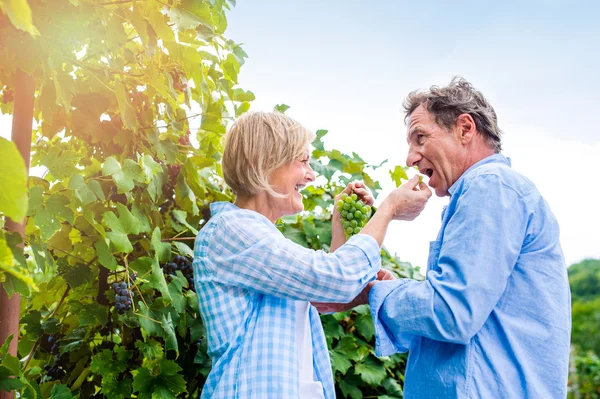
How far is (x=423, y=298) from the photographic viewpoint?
158 cm

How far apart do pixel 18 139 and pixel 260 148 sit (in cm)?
75

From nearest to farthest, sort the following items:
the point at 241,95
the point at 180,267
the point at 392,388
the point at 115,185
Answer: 1. the point at 115,185
2. the point at 180,267
3. the point at 241,95
4. the point at 392,388

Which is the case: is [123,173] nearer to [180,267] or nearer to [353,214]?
[180,267]

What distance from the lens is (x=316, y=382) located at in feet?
5.60

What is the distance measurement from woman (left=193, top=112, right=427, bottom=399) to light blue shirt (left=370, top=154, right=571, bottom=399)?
0.20m

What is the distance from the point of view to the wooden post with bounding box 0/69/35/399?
1748 mm

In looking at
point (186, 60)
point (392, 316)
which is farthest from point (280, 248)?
point (186, 60)

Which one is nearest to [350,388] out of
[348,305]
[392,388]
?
[392,388]

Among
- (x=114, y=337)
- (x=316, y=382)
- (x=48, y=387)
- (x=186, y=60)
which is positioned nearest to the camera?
(x=316, y=382)

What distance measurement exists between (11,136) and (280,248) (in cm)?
93

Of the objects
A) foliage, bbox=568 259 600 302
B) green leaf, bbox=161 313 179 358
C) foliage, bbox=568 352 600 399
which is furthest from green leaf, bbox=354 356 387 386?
foliage, bbox=568 259 600 302

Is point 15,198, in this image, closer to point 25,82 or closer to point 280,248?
point 280,248

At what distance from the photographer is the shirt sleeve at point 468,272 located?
1.54 metres

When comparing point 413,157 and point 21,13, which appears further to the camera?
point 413,157
